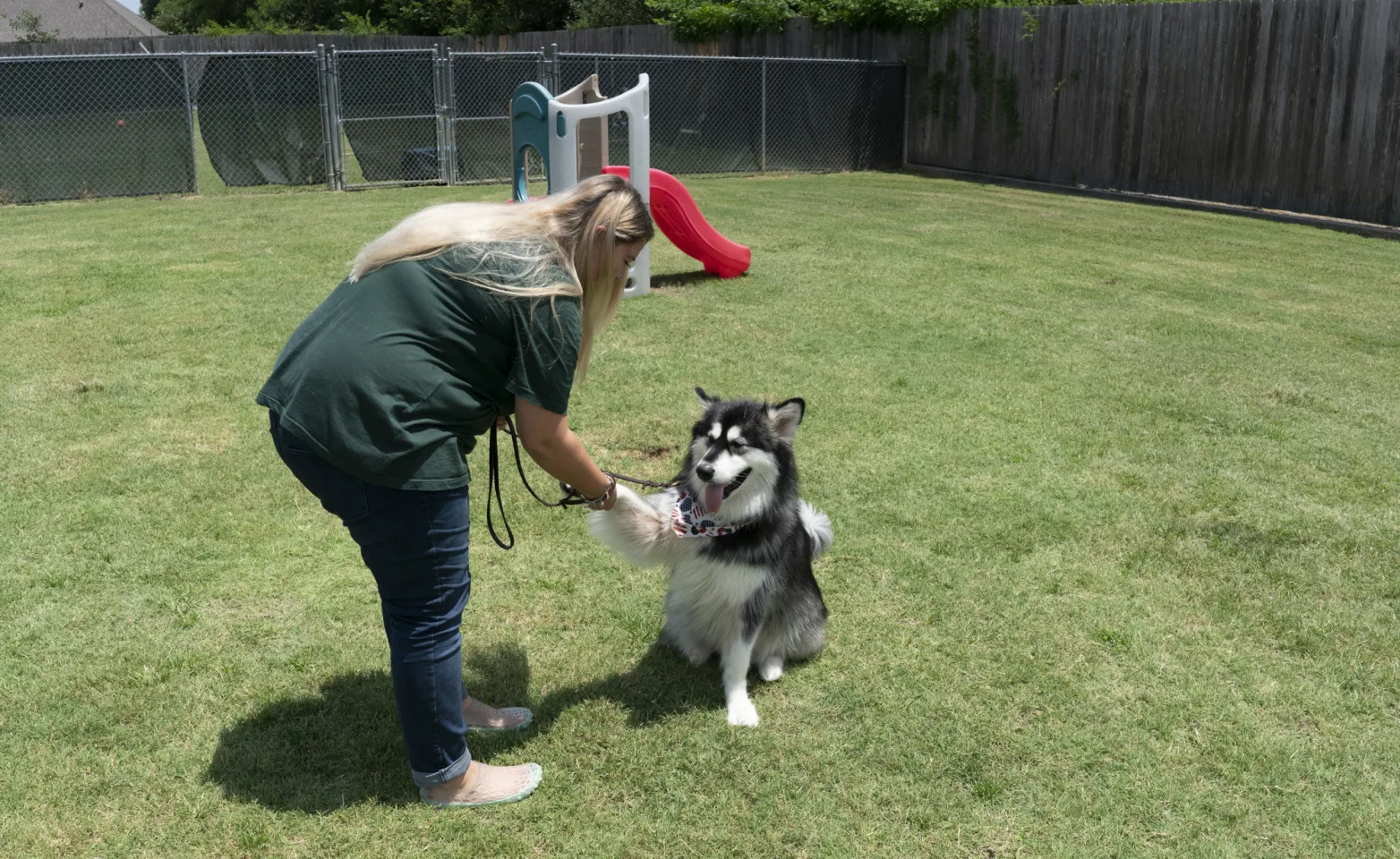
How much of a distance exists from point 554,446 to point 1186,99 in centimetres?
1437

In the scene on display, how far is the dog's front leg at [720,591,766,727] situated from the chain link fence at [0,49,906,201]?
542 inches

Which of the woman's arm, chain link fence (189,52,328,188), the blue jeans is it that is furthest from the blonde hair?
chain link fence (189,52,328,188)

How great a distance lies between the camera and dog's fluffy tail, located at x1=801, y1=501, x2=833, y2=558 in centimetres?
384

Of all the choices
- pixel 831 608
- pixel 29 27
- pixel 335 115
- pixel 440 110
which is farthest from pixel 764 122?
pixel 29 27

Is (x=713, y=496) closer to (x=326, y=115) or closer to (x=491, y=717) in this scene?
(x=491, y=717)

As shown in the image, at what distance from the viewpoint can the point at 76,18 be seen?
40.6 m

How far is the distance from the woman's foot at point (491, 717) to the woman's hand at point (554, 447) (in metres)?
0.91

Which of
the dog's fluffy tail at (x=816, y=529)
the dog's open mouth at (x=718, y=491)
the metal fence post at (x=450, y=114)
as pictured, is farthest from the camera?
the metal fence post at (x=450, y=114)

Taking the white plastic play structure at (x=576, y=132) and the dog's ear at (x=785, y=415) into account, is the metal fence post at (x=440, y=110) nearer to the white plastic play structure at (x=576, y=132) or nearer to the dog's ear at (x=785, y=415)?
the white plastic play structure at (x=576, y=132)

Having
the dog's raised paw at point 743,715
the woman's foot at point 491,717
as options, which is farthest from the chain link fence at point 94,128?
the dog's raised paw at point 743,715

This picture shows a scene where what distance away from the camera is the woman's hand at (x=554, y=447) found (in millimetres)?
2523

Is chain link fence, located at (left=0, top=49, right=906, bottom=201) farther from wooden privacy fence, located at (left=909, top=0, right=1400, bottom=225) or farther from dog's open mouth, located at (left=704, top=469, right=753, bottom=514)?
dog's open mouth, located at (left=704, top=469, right=753, bottom=514)

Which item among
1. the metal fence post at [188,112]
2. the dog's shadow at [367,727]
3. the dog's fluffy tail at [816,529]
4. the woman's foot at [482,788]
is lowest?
the dog's shadow at [367,727]

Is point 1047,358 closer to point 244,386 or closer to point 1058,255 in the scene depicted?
point 1058,255
